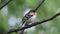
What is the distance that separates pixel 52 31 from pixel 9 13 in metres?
0.50

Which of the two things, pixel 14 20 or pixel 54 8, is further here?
pixel 54 8

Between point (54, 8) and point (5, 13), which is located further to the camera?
point (54, 8)

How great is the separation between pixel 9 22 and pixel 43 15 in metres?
0.38

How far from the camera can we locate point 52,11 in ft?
8.02

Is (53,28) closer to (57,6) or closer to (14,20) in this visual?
(57,6)

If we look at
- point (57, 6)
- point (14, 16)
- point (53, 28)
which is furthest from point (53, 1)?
point (14, 16)

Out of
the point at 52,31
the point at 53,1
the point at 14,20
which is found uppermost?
the point at 53,1

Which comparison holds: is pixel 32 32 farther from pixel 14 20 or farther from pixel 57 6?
pixel 57 6

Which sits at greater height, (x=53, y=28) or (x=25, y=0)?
(x=25, y=0)

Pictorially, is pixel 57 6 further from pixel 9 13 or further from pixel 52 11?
pixel 9 13

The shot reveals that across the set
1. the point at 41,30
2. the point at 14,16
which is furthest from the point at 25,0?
the point at 41,30

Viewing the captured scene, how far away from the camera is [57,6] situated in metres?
2.47

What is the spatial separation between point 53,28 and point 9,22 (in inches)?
18.8

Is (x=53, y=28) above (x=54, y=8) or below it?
below
